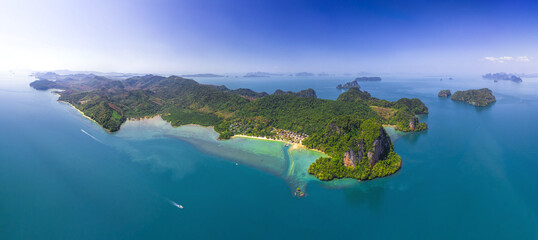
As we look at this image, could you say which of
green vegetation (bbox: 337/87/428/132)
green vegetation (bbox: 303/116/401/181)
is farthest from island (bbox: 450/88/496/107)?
green vegetation (bbox: 303/116/401/181)

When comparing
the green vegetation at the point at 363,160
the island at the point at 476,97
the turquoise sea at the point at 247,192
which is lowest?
the turquoise sea at the point at 247,192

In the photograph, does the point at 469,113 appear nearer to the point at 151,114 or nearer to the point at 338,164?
the point at 338,164

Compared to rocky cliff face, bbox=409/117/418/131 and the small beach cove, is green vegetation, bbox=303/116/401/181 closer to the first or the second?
the small beach cove

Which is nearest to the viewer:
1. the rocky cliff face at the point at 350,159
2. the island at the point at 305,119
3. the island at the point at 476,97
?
the rocky cliff face at the point at 350,159

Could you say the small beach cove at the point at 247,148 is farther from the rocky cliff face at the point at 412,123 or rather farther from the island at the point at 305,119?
the rocky cliff face at the point at 412,123

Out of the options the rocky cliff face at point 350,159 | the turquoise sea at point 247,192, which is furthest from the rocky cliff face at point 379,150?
the turquoise sea at point 247,192

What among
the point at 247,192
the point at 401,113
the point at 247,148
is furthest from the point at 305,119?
the point at 247,192

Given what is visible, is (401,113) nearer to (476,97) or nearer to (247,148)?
(247,148)
